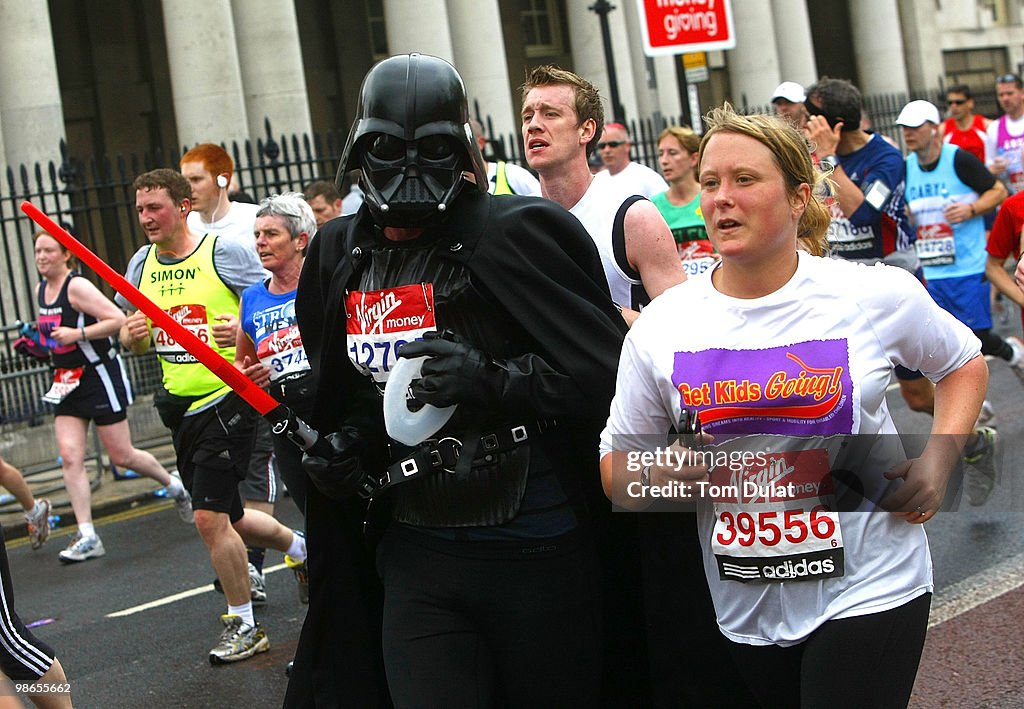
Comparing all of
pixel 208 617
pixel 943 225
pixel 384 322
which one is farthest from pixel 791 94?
pixel 384 322

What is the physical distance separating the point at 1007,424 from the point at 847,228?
2708 millimetres

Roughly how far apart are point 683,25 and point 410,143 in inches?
341

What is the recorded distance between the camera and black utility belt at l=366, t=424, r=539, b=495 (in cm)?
328

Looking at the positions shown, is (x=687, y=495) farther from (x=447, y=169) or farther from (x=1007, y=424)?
(x=1007, y=424)

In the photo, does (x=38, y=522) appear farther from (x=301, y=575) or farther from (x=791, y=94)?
(x=791, y=94)

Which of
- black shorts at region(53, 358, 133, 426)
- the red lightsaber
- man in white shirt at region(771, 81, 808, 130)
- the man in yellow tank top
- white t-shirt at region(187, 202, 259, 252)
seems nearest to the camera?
the red lightsaber

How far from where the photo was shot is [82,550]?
9.04 meters

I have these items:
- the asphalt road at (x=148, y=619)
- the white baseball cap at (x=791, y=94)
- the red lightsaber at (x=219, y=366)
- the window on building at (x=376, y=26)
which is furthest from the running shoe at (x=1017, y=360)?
the window on building at (x=376, y=26)

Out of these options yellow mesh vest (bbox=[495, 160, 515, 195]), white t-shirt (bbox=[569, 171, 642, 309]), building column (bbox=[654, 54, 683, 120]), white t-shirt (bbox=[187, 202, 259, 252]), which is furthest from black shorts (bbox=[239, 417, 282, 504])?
building column (bbox=[654, 54, 683, 120])

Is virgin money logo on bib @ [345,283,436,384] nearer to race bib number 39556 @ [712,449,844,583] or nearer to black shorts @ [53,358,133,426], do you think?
race bib number 39556 @ [712,449,844,583]

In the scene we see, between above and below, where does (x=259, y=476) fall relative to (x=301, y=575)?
above

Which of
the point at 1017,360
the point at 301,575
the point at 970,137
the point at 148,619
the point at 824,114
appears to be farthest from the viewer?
the point at 970,137

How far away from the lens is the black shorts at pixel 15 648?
4254 millimetres

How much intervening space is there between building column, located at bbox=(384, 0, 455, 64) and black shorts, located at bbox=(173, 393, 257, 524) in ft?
57.9
